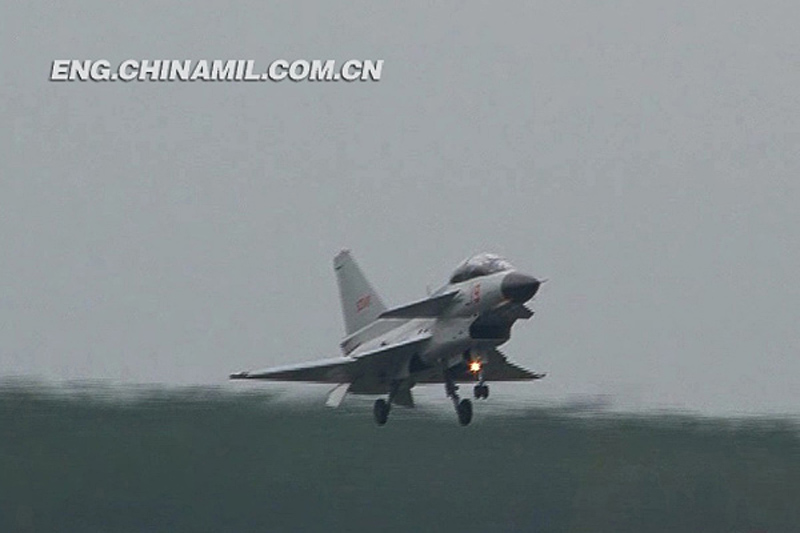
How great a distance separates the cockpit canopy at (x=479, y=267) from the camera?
3891 cm

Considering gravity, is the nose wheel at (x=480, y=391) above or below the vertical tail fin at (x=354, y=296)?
below

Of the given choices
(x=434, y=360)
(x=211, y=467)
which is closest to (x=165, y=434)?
(x=211, y=467)

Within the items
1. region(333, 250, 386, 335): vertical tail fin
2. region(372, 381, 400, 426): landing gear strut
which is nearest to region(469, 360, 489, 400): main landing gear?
region(372, 381, 400, 426): landing gear strut

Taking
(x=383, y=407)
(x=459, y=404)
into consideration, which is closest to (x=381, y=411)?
(x=383, y=407)

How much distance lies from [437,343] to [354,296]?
587 centimetres

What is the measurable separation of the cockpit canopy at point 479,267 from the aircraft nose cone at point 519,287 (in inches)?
21.7

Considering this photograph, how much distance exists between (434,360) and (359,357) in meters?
1.91

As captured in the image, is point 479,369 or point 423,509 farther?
point 423,509

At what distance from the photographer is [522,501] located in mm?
50562

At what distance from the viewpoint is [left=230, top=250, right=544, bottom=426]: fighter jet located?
3881 centimetres

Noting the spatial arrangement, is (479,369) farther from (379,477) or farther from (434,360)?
(379,477)

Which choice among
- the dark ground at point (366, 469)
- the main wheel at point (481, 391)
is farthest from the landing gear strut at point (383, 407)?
the dark ground at point (366, 469)

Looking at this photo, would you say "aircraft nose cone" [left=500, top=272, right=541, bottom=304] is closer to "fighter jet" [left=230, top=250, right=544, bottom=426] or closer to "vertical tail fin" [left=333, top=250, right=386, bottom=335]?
"fighter jet" [left=230, top=250, right=544, bottom=426]

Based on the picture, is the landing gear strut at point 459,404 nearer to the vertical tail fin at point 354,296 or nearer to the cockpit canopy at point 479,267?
the cockpit canopy at point 479,267
